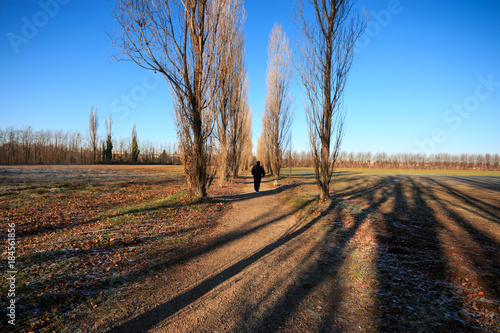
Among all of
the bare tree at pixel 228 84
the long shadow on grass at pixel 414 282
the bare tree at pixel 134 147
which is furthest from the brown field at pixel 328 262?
the bare tree at pixel 134 147

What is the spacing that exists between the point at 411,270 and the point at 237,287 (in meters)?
3.22

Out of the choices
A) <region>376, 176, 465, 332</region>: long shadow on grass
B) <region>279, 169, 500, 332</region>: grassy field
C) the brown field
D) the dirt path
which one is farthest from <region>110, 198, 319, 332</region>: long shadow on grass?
<region>376, 176, 465, 332</region>: long shadow on grass

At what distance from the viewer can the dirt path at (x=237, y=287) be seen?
106 inches

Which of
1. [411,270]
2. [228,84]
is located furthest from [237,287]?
[228,84]

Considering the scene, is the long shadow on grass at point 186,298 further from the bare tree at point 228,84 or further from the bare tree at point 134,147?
the bare tree at point 134,147

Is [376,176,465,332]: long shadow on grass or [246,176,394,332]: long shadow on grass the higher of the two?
[376,176,465,332]: long shadow on grass

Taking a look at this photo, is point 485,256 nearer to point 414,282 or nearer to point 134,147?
point 414,282

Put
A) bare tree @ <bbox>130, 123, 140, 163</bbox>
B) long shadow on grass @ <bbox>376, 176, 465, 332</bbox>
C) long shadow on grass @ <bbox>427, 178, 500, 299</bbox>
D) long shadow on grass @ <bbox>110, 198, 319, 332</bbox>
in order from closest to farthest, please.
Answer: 1. long shadow on grass @ <bbox>110, 198, 319, 332</bbox>
2. long shadow on grass @ <bbox>376, 176, 465, 332</bbox>
3. long shadow on grass @ <bbox>427, 178, 500, 299</bbox>
4. bare tree @ <bbox>130, 123, 140, 163</bbox>

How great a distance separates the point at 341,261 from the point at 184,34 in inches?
378

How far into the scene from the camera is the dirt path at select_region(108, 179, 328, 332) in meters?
2.69

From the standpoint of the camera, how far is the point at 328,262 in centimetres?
452

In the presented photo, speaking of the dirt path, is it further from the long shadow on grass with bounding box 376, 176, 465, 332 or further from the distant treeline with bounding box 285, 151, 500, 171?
the distant treeline with bounding box 285, 151, 500, 171

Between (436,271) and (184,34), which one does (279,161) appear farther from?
(436,271)

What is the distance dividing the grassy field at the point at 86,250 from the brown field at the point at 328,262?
0.02 m
